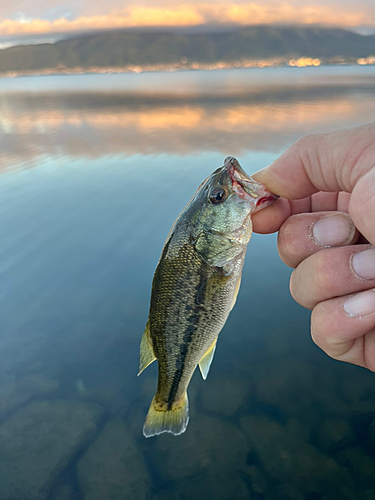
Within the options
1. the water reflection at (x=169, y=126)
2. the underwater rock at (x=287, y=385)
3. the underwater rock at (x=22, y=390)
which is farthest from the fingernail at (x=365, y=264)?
the water reflection at (x=169, y=126)

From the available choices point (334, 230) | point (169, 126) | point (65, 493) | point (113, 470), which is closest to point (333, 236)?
Result: point (334, 230)

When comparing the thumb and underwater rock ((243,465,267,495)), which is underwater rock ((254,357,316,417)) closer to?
underwater rock ((243,465,267,495))

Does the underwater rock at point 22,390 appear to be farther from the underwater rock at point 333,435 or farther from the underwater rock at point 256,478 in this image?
the underwater rock at point 333,435

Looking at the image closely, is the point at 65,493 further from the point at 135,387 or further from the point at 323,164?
the point at 323,164

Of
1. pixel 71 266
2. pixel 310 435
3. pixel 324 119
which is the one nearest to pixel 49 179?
pixel 71 266

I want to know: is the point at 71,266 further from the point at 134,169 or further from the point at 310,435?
the point at 134,169

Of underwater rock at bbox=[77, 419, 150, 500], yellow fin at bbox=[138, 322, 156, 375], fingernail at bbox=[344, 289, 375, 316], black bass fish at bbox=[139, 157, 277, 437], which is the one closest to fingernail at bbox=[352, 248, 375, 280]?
fingernail at bbox=[344, 289, 375, 316]
